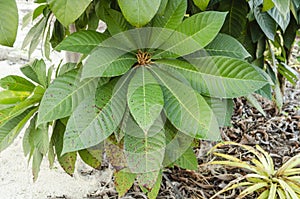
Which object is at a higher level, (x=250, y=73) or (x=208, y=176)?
(x=250, y=73)

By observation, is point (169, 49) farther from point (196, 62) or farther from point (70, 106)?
point (70, 106)

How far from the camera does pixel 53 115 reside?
0.66 metres

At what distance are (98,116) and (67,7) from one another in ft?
0.68

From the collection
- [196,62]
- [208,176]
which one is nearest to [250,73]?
[196,62]

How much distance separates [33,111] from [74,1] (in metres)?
0.45

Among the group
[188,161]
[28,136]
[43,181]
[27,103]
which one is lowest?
[43,181]

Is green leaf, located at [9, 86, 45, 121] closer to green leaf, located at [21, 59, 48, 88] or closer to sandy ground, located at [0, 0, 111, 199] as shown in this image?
green leaf, located at [21, 59, 48, 88]

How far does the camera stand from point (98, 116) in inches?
25.7

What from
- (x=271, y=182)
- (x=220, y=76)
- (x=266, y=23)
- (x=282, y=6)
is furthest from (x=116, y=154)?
(x=271, y=182)

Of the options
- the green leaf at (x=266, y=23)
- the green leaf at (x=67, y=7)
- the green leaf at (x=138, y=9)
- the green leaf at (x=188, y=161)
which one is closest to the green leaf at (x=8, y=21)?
the green leaf at (x=67, y=7)

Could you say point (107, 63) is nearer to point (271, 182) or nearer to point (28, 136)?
point (28, 136)

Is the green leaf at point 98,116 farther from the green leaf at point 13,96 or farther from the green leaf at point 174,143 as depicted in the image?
the green leaf at point 13,96

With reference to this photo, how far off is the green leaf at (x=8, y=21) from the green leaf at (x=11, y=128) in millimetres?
378

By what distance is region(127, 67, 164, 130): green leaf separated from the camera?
59 cm
